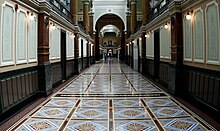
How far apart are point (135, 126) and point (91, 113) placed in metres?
1.20

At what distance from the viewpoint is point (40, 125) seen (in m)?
4.03

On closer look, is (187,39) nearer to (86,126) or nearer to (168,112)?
(168,112)

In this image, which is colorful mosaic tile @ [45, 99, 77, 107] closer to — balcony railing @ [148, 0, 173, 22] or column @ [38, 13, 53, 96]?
column @ [38, 13, 53, 96]

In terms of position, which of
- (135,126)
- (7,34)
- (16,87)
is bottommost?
(135,126)

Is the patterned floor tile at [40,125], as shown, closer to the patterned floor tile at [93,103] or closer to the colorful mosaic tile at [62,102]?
the colorful mosaic tile at [62,102]

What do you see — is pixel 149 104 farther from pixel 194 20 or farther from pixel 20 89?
pixel 20 89

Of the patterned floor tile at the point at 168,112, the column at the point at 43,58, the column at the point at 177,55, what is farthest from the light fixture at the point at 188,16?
the column at the point at 43,58

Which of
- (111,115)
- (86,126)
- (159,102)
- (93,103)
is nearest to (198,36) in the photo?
(159,102)

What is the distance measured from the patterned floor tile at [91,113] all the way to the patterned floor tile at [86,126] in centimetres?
33

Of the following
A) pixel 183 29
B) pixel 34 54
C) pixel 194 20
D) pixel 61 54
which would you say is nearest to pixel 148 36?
pixel 61 54

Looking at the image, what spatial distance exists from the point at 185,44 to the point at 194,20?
3.20 ft

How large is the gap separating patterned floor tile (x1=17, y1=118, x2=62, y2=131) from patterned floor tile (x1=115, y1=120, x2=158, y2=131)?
109 cm

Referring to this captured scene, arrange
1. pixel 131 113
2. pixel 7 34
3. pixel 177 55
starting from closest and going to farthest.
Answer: pixel 7 34 → pixel 131 113 → pixel 177 55

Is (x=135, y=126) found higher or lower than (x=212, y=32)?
lower
